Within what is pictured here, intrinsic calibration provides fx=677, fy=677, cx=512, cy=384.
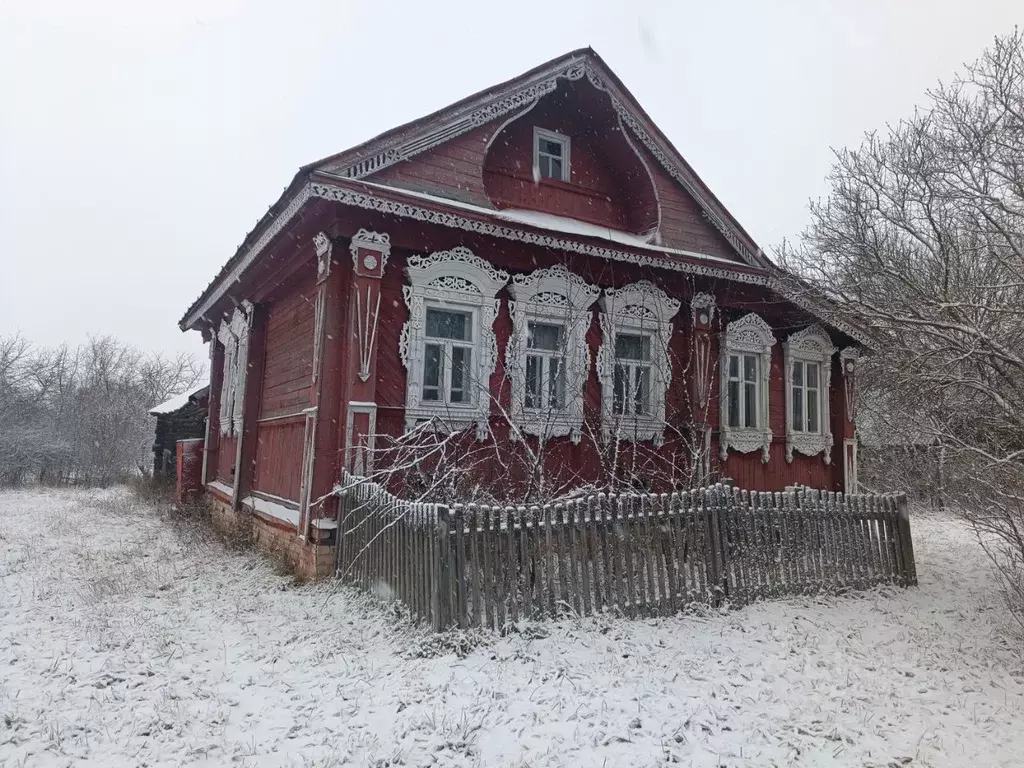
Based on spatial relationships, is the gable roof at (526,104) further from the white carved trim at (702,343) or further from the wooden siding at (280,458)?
the wooden siding at (280,458)

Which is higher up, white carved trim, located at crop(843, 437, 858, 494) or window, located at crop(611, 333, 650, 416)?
window, located at crop(611, 333, 650, 416)

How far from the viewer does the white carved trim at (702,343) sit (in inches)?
397

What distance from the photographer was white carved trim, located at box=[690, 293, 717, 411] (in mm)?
10094

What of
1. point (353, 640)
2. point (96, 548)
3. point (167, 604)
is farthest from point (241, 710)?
point (96, 548)

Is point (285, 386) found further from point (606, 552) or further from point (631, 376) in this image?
point (606, 552)

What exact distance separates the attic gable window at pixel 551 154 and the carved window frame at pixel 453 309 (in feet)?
7.56

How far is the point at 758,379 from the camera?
11320 mm

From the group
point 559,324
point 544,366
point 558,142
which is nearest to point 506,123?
point 558,142

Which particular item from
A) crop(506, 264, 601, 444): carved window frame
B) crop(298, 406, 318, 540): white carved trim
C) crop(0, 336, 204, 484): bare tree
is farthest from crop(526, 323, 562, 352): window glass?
crop(0, 336, 204, 484): bare tree

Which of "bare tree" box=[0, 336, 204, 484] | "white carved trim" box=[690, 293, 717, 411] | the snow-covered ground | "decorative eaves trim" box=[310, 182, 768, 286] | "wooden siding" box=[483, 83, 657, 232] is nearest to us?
the snow-covered ground

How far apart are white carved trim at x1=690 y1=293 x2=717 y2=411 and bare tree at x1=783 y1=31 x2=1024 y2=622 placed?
4.11 ft

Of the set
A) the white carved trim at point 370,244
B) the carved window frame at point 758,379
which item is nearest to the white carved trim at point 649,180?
the carved window frame at point 758,379

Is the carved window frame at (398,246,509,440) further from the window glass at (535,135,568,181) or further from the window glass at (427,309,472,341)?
the window glass at (535,135,568,181)

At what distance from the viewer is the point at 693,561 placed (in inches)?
249
